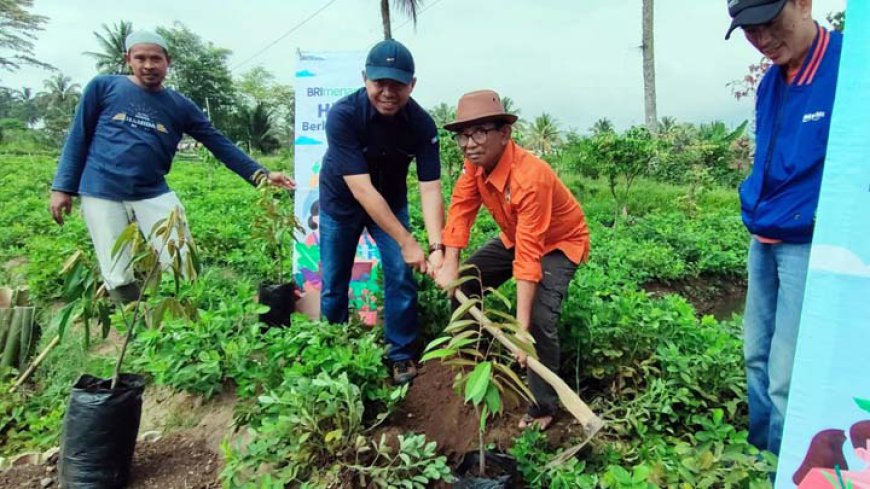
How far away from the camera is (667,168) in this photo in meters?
16.9

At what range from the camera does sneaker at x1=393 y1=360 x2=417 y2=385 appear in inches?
117

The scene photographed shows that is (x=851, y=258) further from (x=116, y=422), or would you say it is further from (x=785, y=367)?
(x=116, y=422)

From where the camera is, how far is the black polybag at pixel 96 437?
2.19 m

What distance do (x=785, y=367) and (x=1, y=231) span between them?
8.46 metres

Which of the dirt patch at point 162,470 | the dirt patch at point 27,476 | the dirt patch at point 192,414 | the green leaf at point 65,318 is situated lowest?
the dirt patch at point 27,476

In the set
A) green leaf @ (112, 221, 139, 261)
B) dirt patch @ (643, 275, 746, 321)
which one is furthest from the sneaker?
dirt patch @ (643, 275, 746, 321)

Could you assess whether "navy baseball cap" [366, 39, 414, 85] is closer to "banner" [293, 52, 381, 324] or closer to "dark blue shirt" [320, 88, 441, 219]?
"dark blue shirt" [320, 88, 441, 219]

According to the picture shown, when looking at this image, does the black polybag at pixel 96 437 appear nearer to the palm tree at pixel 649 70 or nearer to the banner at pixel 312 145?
the banner at pixel 312 145

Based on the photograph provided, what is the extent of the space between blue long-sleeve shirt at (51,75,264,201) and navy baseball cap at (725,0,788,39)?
3108 mm

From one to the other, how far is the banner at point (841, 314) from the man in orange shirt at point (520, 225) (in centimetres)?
103

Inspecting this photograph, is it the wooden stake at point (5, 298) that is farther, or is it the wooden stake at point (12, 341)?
the wooden stake at point (5, 298)

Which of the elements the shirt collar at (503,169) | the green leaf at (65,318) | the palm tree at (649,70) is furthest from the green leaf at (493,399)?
the palm tree at (649,70)

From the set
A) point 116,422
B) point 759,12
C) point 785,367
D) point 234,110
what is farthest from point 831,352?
point 234,110

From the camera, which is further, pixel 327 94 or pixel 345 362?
pixel 327 94
